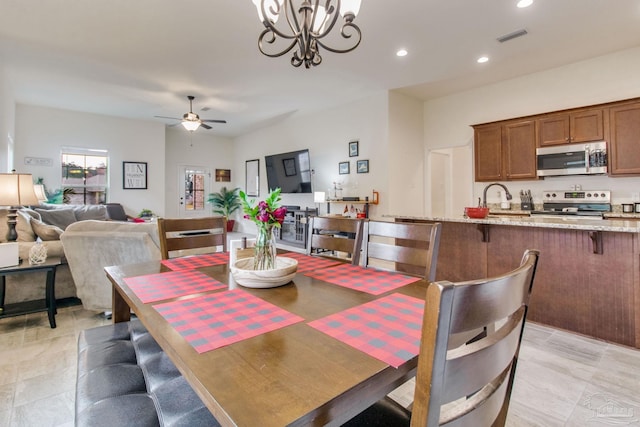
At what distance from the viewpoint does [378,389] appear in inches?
26.7

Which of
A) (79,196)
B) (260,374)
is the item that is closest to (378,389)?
(260,374)

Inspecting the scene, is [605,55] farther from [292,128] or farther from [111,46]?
[111,46]

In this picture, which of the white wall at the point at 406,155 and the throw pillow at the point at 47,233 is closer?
the throw pillow at the point at 47,233

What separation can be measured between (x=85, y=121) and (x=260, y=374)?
8558 millimetres

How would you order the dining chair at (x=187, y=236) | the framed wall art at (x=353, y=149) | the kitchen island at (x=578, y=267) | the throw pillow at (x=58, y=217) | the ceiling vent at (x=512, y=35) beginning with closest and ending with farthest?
1. the dining chair at (x=187, y=236)
2. the kitchen island at (x=578, y=267)
3. the ceiling vent at (x=512, y=35)
4. the throw pillow at (x=58, y=217)
5. the framed wall art at (x=353, y=149)

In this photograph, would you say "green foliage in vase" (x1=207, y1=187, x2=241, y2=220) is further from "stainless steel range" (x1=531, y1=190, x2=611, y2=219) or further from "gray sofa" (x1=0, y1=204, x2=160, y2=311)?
"stainless steel range" (x1=531, y1=190, x2=611, y2=219)

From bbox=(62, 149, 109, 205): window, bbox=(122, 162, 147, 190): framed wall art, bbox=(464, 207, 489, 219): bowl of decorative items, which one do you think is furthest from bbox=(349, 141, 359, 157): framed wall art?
bbox=(62, 149, 109, 205): window

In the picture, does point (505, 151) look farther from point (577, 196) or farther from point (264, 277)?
point (264, 277)

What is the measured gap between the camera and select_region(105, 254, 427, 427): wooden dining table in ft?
1.86

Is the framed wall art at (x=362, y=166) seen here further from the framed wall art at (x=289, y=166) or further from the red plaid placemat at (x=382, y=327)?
the red plaid placemat at (x=382, y=327)

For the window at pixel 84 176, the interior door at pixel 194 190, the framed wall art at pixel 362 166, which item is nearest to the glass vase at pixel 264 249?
the framed wall art at pixel 362 166

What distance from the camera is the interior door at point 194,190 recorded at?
9.02m

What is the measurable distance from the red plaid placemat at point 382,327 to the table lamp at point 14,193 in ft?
10.7

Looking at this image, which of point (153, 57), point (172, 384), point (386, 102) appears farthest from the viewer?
point (386, 102)
